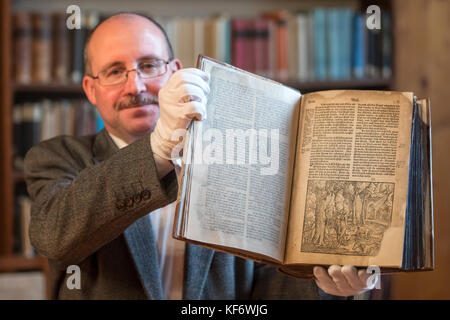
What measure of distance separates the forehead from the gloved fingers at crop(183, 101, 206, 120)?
353mm

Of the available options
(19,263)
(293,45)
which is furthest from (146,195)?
(293,45)

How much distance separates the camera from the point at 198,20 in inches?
79.9

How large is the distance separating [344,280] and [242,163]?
0.26m

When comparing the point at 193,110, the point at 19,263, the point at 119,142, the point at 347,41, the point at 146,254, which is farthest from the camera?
the point at 347,41

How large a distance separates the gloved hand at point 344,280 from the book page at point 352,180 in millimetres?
17

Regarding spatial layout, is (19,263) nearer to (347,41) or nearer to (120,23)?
(120,23)

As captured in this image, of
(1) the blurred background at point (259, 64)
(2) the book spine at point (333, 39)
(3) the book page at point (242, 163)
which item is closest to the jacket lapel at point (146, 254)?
(3) the book page at point (242, 163)

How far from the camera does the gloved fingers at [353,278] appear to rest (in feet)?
2.99

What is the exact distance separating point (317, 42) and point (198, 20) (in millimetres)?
428

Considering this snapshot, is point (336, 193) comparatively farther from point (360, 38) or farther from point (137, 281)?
point (360, 38)

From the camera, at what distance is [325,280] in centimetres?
97

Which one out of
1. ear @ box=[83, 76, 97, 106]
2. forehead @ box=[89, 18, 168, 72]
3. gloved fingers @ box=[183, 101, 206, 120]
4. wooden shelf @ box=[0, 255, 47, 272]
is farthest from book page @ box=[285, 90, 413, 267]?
wooden shelf @ box=[0, 255, 47, 272]
